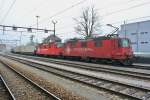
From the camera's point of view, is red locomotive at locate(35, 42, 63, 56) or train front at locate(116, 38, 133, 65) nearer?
train front at locate(116, 38, 133, 65)

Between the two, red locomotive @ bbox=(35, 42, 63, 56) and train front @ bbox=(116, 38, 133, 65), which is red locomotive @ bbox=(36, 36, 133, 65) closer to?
train front @ bbox=(116, 38, 133, 65)

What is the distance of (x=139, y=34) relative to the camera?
191ft

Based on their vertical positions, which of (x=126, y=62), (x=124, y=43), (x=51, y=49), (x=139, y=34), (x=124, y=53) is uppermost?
(x=139, y=34)

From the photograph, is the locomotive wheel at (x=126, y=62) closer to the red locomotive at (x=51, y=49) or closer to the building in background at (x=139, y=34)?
the red locomotive at (x=51, y=49)

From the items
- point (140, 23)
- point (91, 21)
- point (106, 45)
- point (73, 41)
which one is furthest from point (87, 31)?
point (106, 45)

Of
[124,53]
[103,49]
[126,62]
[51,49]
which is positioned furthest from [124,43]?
[51,49]

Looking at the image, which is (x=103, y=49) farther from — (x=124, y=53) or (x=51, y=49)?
(x=51, y=49)

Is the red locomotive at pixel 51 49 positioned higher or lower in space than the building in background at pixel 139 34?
lower

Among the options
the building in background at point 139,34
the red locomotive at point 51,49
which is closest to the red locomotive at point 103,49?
the red locomotive at point 51,49

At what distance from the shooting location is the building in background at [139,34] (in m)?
55.3

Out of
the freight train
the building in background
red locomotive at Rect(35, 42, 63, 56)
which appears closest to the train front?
the freight train

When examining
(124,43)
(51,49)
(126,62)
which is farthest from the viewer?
(51,49)

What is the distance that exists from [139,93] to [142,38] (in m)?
47.0

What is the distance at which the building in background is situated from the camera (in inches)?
2176
